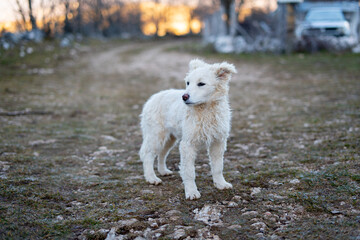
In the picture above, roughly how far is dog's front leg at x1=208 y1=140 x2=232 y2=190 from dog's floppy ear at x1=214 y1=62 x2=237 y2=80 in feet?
3.39

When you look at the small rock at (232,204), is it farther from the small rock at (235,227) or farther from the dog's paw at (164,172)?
the dog's paw at (164,172)

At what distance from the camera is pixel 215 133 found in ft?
16.6

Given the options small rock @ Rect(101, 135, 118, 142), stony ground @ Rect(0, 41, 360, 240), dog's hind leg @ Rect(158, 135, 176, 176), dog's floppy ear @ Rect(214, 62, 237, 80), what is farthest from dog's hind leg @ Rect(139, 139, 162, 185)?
small rock @ Rect(101, 135, 118, 142)

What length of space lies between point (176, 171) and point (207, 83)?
216cm

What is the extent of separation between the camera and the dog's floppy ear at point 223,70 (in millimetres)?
4969

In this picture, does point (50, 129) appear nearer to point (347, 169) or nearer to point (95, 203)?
point (95, 203)

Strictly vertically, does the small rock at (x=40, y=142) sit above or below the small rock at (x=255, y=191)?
above

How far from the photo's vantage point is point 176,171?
20.9 ft

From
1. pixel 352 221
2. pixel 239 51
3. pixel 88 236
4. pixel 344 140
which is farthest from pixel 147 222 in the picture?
pixel 239 51

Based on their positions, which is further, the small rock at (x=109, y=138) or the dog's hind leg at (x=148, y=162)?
the small rock at (x=109, y=138)

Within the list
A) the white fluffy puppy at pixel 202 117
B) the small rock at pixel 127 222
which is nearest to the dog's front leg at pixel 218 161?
the white fluffy puppy at pixel 202 117

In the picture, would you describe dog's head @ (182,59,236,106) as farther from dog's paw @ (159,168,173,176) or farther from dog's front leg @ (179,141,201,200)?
dog's paw @ (159,168,173,176)

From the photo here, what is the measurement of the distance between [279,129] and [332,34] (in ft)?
57.9

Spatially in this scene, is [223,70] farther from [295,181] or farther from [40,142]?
[40,142]
